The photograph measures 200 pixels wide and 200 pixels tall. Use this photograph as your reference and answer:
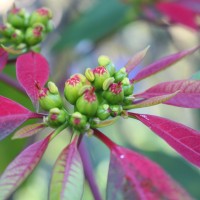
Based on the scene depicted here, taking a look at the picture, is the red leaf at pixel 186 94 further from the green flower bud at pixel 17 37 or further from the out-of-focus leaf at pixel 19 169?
the green flower bud at pixel 17 37

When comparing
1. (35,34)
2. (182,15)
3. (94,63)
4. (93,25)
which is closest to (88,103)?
(35,34)

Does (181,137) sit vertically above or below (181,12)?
below

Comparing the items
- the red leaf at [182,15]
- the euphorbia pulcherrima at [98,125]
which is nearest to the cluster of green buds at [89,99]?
the euphorbia pulcherrima at [98,125]

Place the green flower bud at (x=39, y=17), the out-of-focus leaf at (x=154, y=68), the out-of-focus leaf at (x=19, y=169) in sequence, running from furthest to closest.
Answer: the green flower bud at (x=39, y=17), the out-of-focus leaf at (x=154, y=68), the out-of-focus leaf at (x=19, y=169)

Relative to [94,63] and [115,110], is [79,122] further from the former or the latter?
[94,63]

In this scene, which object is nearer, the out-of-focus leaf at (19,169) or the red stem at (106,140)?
the out-of-focus leaf at (19,169)

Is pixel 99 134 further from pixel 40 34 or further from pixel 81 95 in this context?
pixel 40 34

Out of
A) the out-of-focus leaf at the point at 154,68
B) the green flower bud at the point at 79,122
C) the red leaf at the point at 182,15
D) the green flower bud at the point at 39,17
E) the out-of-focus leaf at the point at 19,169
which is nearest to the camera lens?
the out-of-focus leaf at the point at 19,169
